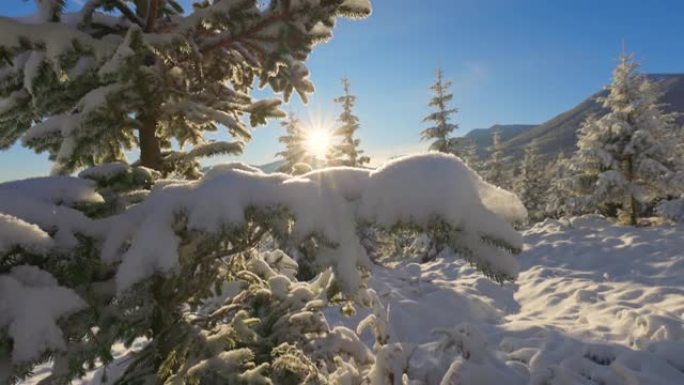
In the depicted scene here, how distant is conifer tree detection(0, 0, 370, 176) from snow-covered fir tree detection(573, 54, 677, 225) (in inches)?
793

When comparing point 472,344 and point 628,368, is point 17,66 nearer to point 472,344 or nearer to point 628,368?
point 472,344

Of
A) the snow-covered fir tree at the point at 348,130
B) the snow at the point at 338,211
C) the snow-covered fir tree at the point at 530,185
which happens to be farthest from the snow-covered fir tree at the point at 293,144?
the snow-covered fir tree at the point at 530,185

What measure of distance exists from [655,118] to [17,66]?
23.7m

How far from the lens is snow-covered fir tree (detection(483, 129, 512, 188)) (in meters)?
40.5

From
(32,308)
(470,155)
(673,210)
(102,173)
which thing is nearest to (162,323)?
(102,173)

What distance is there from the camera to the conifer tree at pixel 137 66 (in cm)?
234

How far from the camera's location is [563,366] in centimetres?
443

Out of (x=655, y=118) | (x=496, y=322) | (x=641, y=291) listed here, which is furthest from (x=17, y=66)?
(x=655, y=118)

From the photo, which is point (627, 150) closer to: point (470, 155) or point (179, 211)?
point (470, 155)

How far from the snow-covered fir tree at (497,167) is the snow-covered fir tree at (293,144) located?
22.6 meters

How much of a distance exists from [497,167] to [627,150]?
22581 millimetres

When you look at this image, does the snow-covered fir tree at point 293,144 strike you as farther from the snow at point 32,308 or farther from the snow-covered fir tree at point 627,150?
the snow at point 32,308

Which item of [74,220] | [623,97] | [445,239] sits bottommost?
[445,239]

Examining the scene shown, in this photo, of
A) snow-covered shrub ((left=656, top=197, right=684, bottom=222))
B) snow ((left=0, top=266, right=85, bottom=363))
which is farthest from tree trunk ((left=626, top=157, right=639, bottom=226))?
Result: snow ((left=0, top=266, right=85, bottom=363))
